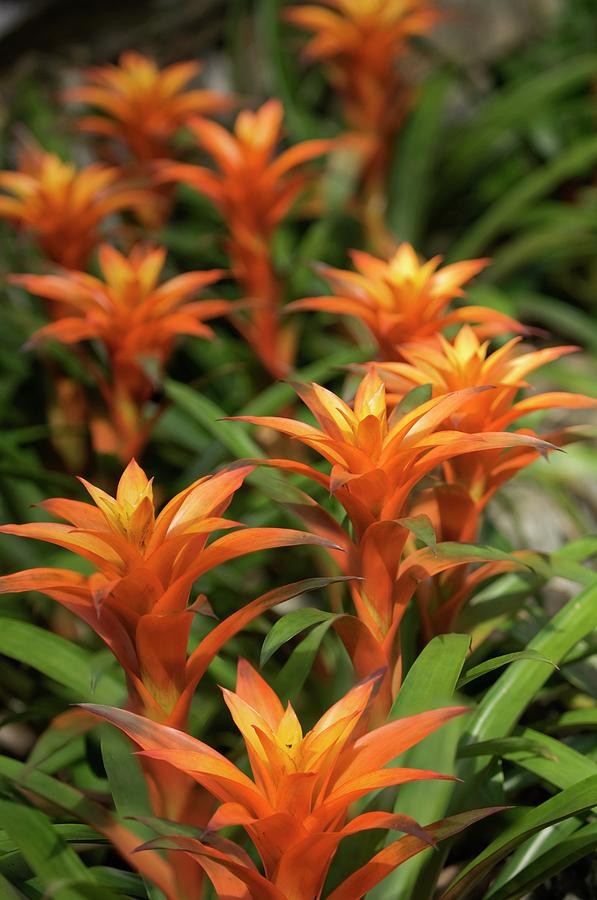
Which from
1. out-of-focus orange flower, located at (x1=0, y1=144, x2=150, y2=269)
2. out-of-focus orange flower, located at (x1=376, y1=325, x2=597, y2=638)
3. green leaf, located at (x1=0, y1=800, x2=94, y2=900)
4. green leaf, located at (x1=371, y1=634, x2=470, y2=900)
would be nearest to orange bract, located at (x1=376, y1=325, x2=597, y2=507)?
out-of-focus orange flower, located at (x1=376, y1=325, x2=597, y2=638)

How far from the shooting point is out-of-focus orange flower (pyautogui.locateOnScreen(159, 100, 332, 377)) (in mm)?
1981

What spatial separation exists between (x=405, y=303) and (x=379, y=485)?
0.49 meters

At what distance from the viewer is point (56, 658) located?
1.36 meters

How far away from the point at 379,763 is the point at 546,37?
11.2 ft

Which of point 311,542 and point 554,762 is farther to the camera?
point 554,762

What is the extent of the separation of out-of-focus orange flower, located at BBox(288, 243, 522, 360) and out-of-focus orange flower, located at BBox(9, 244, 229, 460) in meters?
0.27

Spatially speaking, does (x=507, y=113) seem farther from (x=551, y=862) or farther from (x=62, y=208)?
(x=551, y=862)

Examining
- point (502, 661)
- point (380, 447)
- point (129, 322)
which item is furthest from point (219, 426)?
point (502, 661)

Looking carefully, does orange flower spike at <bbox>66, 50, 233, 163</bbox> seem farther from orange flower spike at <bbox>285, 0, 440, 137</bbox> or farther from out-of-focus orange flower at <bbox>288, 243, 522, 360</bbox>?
out-of-focus orange flower at <bbox>288, 243, 522, 360</bbox>

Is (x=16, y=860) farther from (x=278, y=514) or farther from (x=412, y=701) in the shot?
(x=278, y=514)

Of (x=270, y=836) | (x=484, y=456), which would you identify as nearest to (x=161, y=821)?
(x=270, y=836)

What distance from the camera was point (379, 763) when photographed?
0.94 meters

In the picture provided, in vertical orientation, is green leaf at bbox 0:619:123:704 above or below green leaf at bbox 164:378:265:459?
below

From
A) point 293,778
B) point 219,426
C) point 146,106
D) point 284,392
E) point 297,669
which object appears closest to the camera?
point 293,778
